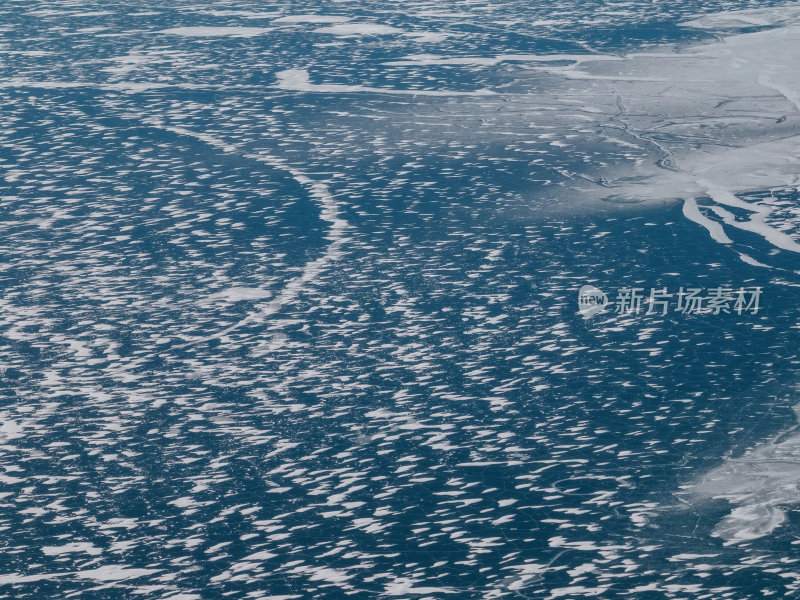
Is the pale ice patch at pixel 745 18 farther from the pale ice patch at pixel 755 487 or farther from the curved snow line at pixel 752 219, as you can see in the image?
the pale ice patch at pixel 755 487

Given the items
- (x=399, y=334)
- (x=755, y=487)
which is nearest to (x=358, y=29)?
(x=399, y=334)

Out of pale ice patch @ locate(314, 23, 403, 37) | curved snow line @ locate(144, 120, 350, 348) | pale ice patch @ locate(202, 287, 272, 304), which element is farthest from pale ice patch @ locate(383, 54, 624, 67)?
pale ice patch @ locate(202, 287, 272, 304)

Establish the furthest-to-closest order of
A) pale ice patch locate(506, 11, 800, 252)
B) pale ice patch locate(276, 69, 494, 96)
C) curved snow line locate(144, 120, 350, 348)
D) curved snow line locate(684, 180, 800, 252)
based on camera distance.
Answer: pale ice patch locate(276, 69, 494, 96)
pale ice patch locate(506, 11, 800, 252)
curved snow line locate(684, 180, 800, 252)
curved snow line locate(144, 120, 350, 348)

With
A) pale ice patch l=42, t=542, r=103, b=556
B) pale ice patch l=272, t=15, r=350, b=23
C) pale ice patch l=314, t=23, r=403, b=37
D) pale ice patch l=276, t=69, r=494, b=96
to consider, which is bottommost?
pale ice patch l=42, t=542, r=103, b=556

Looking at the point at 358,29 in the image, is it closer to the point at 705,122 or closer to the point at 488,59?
the point at 488,59

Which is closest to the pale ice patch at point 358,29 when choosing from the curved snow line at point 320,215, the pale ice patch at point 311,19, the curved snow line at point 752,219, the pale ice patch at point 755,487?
the pale ice patch at point 311,19

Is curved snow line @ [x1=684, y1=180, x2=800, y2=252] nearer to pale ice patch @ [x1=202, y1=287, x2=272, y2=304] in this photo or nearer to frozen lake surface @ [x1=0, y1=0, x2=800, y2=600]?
frozen lake surface @ [x1=0, y1=0, x2=800, y2=600]
